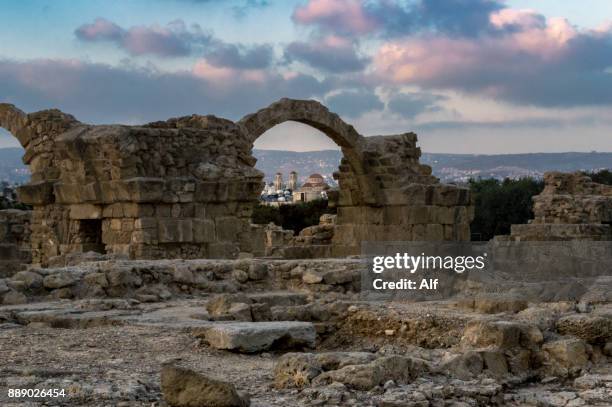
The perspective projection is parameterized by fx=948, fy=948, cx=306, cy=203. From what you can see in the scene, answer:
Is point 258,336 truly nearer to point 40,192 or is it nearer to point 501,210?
point 40,192

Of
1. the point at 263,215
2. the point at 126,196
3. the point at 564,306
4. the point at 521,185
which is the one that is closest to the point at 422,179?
the point at 126,196

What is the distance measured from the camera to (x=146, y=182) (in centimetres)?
1371

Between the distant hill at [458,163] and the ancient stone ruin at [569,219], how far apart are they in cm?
9066

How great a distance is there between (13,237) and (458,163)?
133m

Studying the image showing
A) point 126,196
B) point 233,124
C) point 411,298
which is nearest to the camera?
point 411,298

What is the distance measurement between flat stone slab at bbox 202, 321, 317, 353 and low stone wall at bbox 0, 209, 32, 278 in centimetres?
1205

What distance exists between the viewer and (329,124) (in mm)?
17094

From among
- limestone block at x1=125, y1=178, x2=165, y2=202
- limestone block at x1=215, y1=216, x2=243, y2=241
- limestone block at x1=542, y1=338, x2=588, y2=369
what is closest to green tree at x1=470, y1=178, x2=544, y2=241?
limestone block at x1=215, y1=216, x2=243, y2=241

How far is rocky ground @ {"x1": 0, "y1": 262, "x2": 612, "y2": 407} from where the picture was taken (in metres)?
4.87

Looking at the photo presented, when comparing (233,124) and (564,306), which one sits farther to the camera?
(233,124)

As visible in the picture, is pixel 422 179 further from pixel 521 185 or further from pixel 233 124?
pixel 521 185

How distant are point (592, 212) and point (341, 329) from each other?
1781 centimetres

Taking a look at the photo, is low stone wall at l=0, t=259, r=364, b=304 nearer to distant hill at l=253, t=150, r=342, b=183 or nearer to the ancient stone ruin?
the ancient stone ruin

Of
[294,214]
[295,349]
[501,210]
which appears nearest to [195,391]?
[295,349]
